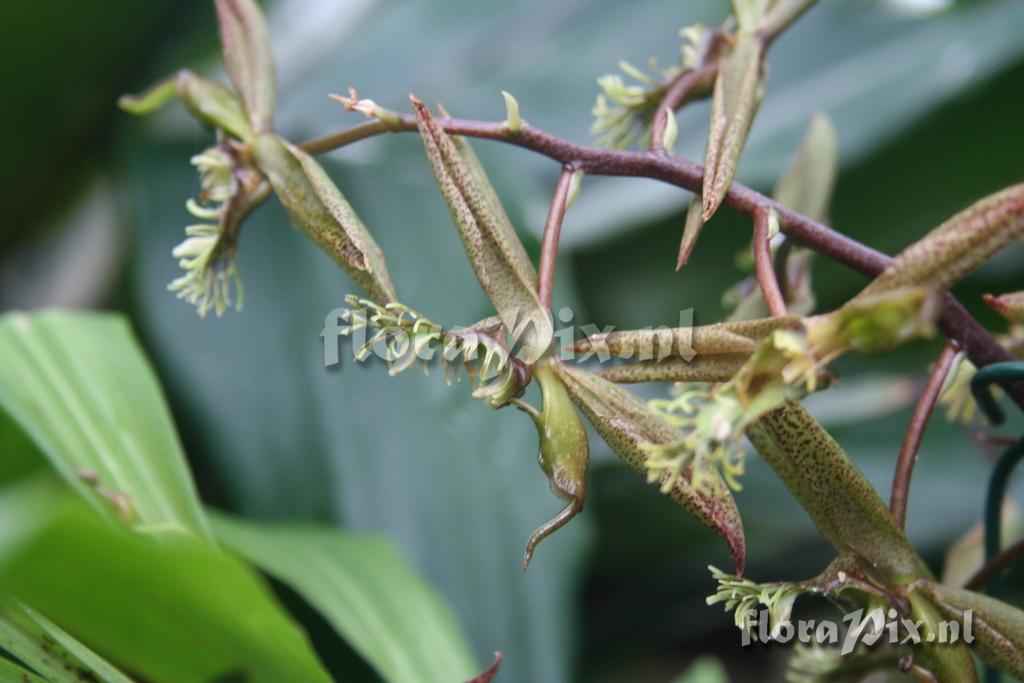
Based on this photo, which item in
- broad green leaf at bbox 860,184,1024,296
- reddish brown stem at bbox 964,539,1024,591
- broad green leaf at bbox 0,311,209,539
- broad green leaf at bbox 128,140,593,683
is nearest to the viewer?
broad green leaf at bbox 860,184,1024,296

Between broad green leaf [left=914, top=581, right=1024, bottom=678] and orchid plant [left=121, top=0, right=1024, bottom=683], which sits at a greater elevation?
orchid plant [left=121, top=0, right=1024, bottom=683]

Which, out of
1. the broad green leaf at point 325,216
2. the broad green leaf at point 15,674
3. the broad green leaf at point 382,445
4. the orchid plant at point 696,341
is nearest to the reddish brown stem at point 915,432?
the orchid plant at point 696,341

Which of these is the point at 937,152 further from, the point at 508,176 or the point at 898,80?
the point at 508,176

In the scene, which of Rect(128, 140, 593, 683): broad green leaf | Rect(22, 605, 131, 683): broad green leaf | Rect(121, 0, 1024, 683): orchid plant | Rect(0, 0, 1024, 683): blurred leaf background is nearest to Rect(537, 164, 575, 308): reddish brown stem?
Rect(121, 0, 1024, 683): orchid plant

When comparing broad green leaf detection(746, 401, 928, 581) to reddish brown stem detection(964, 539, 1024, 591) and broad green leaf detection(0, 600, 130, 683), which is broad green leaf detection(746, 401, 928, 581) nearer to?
reddish brown stem detection(964, 539, 1024, 591)

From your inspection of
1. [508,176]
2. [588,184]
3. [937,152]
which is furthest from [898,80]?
[508,176]

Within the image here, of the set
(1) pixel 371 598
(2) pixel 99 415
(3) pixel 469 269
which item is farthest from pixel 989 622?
(3) pixel 469 269

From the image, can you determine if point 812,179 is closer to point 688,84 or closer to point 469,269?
point 688,84
